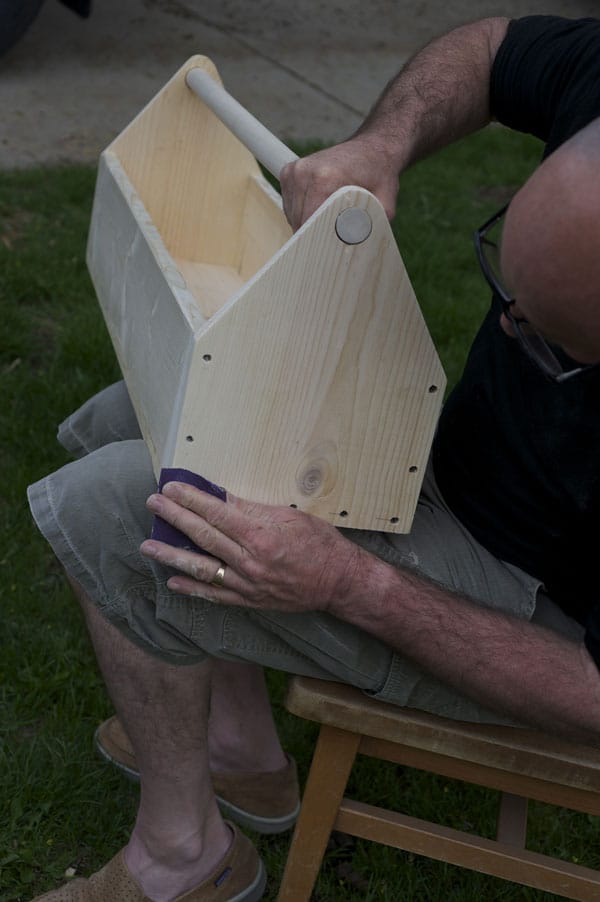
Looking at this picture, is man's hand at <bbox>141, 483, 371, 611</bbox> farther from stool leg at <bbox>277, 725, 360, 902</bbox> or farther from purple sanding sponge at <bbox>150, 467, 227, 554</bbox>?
stool leg at <bbox>277, 725, 360, 902</bbox>

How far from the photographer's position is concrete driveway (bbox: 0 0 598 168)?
15.5ft

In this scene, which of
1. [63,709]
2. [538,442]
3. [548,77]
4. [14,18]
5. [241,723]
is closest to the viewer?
[538,442]

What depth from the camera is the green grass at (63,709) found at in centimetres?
190

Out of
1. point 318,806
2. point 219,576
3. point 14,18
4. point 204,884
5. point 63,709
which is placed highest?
point 219,576

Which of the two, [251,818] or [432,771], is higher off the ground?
[432,771]

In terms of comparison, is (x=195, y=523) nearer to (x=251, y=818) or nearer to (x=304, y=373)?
(x=304, y=373)

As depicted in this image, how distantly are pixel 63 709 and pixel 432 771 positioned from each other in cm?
81

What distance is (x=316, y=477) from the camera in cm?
142

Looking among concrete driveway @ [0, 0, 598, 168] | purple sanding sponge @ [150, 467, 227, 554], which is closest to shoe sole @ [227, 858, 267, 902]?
purple sanding sponge @ [150, 467, 227, 554]

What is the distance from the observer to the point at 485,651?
1.40m

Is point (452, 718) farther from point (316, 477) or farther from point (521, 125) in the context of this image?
point (521, 125)

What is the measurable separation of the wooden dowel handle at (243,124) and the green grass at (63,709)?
1016mm

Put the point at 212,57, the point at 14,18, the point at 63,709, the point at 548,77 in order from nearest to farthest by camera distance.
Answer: the point at 548,77
the point at 63,709
the point at 14,18
the point at 212,57

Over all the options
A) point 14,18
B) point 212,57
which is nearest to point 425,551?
point 14,18
